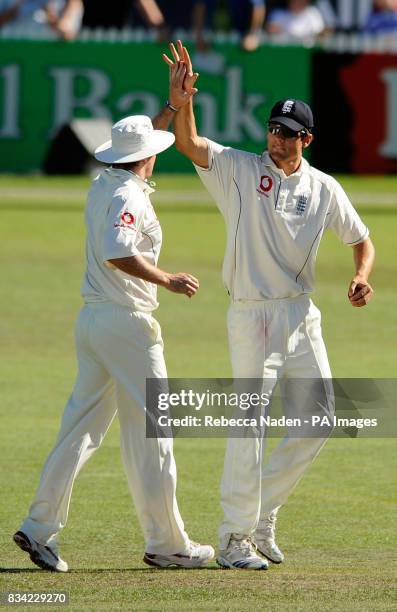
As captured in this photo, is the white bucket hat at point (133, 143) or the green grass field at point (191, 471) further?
the white bucket hat at point (133, 143)

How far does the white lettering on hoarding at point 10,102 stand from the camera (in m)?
24.4

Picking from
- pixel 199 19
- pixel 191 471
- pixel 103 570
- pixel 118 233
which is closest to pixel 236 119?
pixel 199 19

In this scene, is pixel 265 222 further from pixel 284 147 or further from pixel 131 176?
pixel 131 176

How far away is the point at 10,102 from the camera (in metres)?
24.4

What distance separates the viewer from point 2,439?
32.4 ft

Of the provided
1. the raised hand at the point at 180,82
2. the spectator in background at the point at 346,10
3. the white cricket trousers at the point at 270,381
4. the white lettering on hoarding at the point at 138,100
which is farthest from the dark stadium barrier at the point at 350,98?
the white cricket trousers at the point at 270,381

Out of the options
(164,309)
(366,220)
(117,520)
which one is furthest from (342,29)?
(117,520)

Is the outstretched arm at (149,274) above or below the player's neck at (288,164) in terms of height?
Answer: below

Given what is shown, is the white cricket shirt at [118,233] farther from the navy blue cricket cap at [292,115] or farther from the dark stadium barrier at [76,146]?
the dark stadium barrier at [76,146]

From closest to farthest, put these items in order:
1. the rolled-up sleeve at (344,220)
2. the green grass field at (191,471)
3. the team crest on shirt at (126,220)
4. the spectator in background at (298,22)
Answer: the green grass field at (191,471) → the team crest on shirt at (126,220) → the rolled-up sleeve at (344,220) → the spectator in background at (298,22)

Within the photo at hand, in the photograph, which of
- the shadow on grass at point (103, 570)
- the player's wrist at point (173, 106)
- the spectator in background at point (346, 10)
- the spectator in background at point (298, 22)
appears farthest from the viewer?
the spectator in background at point (346, 10)

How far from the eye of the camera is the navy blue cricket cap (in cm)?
730

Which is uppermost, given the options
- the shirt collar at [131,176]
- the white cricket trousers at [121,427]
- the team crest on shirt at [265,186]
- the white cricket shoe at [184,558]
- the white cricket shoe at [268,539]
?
the shirt collar at [131,176]

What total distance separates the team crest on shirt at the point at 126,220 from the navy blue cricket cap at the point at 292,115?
95 cm
